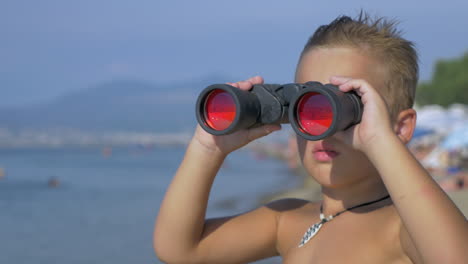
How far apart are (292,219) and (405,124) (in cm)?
57

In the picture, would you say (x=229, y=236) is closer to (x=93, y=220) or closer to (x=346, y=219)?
(x=346, y=219)

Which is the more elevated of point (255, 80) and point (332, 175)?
point (255, 80)

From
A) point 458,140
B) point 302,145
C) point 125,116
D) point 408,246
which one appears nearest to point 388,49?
point 302,145

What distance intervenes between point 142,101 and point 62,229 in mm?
148583

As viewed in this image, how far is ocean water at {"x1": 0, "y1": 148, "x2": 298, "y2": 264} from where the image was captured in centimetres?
1070

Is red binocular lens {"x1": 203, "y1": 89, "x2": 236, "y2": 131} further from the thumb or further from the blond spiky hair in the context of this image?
the blond spiky hair

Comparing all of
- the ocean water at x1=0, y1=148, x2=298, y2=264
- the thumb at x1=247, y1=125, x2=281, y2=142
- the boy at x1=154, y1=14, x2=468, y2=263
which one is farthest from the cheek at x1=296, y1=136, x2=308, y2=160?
the ocean water at x1=0, y1=148, x2=298, y2=264

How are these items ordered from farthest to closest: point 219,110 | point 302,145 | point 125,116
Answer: point 125,116 → point 302,145 → point 219,110

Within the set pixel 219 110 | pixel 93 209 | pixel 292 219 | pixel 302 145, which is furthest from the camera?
pixel 93 209

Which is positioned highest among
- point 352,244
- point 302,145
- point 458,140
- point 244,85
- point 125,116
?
point 244,85

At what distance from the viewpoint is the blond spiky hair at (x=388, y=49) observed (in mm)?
1925

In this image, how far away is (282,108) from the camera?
5.90ft

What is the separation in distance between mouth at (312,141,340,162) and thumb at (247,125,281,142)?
0.15 metres

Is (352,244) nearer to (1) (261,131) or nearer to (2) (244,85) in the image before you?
(1) (261,131)
